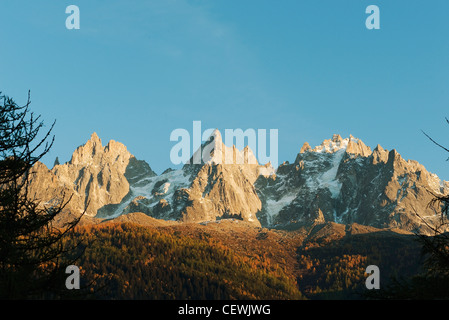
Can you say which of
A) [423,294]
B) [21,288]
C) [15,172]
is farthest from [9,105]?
[423,294]

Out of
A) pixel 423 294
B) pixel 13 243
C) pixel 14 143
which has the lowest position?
pixel 423 294

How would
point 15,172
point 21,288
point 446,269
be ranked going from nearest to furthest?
point 21,288 < point 15,172 < point 446,269

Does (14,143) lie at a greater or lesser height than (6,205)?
greater

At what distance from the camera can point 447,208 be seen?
25391mm

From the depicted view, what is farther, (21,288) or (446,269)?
(446,269)

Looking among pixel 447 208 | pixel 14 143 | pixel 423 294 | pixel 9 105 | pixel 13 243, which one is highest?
pixel 9 105

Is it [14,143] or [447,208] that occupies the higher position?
[14,143]
